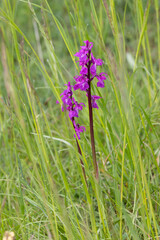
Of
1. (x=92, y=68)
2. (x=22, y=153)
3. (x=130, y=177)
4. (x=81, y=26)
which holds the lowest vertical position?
(x=130, y=177)

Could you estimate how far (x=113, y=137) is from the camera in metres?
1.74

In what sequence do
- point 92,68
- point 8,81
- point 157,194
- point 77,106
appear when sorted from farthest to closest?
point 157,194 → point 77,106 → point 92,68 → point 8,81

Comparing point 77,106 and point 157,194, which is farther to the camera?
point 157,194

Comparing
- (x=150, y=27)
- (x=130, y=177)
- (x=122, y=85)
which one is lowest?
(x=130, y=177)

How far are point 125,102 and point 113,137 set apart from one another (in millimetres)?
853

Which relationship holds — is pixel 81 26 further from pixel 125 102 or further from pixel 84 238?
pixel 84 238

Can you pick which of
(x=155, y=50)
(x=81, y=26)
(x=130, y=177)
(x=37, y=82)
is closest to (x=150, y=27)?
(x=155, y=50)

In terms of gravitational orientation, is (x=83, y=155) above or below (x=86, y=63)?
below

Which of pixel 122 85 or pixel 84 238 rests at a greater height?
pixel 122 85

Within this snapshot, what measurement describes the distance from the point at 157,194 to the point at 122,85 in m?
0.83

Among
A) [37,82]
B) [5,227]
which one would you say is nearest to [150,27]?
[37,82]

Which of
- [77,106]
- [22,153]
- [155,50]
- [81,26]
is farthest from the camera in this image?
[155,50]

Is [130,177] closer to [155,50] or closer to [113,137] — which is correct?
[113,137]

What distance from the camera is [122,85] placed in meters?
0.87
